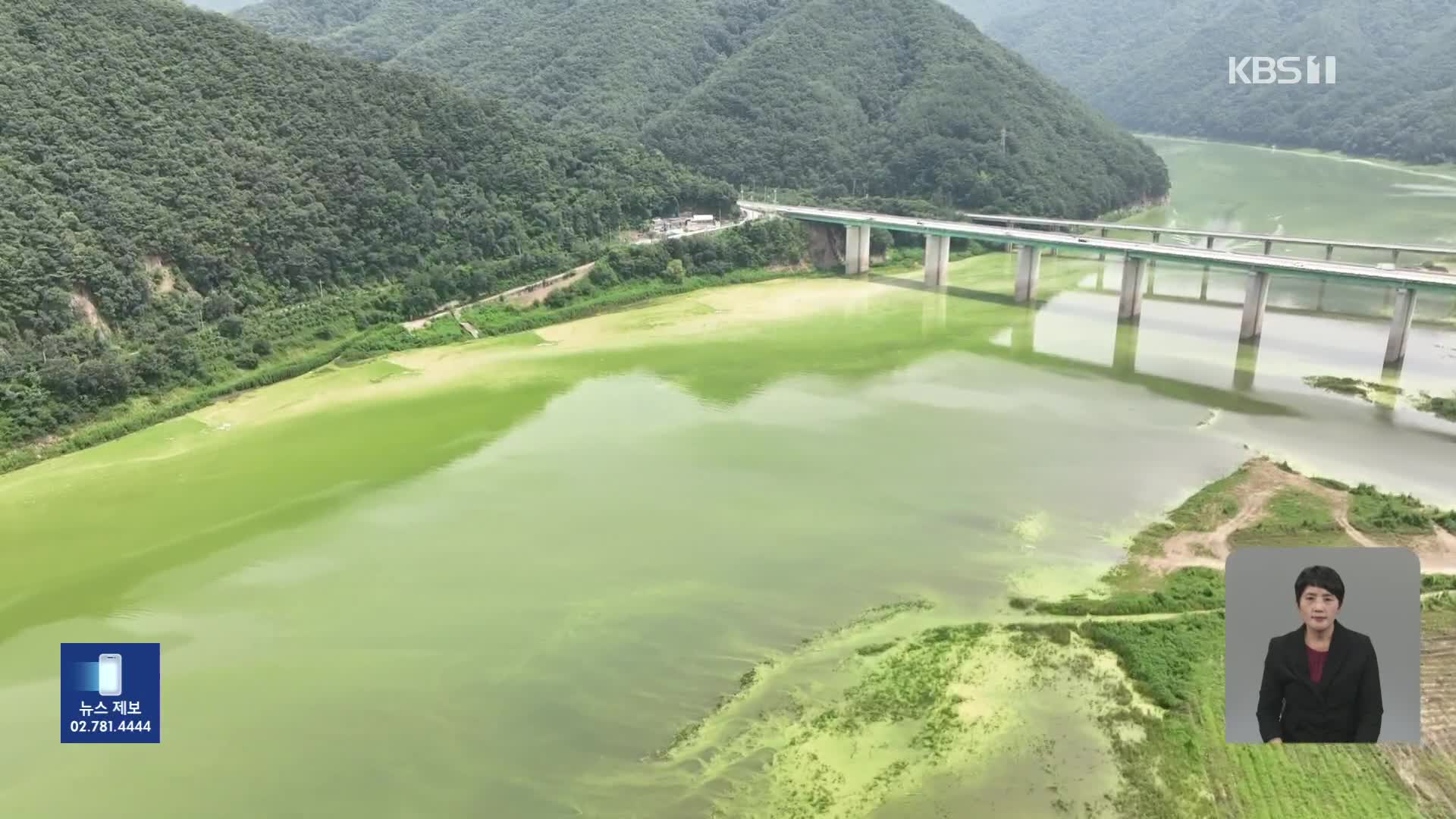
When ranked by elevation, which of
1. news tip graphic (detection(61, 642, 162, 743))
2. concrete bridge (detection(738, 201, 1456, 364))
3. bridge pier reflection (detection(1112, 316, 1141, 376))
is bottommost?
news tip graphic (detection(61, 642, 162, 743))

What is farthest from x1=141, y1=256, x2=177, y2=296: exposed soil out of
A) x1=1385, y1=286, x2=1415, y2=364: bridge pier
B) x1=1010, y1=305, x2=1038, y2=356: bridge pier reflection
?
x1=1385, y1=286, x2=1415, y2=364: bridge pier

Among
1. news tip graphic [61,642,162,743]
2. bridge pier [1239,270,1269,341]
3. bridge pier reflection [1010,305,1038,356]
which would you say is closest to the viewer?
news tip graphic [61,642,162,743]

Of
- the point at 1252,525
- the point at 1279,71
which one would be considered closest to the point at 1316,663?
the point at 1252,525

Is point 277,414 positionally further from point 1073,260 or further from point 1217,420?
point 1073,260

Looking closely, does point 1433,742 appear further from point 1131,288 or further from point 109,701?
point 1131,288

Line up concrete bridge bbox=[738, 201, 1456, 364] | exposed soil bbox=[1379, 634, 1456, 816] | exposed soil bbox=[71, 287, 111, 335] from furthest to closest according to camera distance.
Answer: concrete bridge bbox=[738, 201, 1456, 364] < exposed soil bbox=[71, 287, 111, 335] < exposed soil bbox=[1379, 634, 1456, 816]

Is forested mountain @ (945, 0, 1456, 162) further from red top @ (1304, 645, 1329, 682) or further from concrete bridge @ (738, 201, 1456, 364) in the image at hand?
red top @ (1304, 645, 1329, 682)

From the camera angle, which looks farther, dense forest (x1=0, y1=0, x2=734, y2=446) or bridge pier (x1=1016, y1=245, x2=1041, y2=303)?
bridge pier (x1=1016, y1=245, x2=1041, y2=303)

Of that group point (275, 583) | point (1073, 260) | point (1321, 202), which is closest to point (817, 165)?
point (1073, 260)
